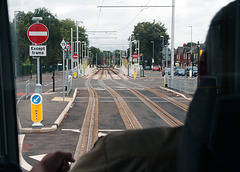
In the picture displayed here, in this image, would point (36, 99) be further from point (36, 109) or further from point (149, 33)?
point (149, 33)

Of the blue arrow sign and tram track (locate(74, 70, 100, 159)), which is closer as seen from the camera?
A: tram track (locate(74, 70, 100, 159))

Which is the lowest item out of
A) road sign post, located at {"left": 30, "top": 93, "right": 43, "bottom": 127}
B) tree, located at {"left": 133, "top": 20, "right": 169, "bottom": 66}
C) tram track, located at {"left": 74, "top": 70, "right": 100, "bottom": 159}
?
tram track, located at {"left": 74, "top": 70, "right": 100, "bottom": 159}

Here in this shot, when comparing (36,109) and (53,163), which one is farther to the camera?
(36,109)

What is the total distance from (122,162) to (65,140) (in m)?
6.48

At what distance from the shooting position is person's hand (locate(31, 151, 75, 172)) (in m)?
1.29

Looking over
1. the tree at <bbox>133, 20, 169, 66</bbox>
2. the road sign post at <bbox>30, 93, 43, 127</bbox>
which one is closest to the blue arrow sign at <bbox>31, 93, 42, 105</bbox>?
the road sign post at <bbox>30, 93, 43, 127</bbox>

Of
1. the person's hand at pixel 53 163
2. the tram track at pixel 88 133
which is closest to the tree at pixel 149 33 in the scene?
the tram track at pixel 88 133

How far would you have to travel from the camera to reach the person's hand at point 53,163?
129 centimetres

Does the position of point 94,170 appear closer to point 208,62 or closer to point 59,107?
point 208,62

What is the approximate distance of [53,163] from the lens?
51.5 inches

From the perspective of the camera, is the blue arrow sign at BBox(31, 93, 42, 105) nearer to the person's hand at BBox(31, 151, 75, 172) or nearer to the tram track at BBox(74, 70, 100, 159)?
the tram track at BBox(74, 70, 100, 159)

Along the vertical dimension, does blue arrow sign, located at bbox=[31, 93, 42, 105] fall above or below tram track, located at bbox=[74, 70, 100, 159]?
above

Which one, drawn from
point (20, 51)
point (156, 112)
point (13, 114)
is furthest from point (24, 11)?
point (156, 112)

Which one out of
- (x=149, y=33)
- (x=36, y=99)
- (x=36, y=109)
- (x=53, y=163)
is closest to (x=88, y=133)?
(x=36, y=109)
